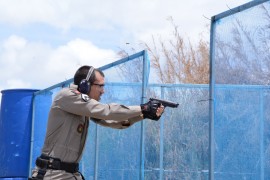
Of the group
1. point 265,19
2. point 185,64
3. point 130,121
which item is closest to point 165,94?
point 130,121

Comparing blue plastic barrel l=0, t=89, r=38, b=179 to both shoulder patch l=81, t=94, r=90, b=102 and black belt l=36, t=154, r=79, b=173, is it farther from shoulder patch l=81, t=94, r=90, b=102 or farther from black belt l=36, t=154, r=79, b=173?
shoulder patch l=81, t=94, r=90, b=102

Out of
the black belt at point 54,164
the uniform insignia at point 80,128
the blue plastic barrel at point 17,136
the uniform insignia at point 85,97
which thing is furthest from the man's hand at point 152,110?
the blue plastic barrel at point 17,136

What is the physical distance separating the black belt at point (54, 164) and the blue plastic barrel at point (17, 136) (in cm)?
729

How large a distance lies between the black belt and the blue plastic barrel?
729 cm

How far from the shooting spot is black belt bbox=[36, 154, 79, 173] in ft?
18.2

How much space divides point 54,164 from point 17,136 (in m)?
7.45

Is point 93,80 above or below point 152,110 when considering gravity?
above

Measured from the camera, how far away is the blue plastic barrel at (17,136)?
12789mm

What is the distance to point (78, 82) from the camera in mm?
5629

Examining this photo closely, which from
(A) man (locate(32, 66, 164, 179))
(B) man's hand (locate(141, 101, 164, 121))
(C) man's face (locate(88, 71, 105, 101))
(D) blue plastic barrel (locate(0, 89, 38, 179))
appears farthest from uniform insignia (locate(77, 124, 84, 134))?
(D) blue plastic barrel (locate(0, 89, 38, 179))

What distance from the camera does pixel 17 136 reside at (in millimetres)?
12828

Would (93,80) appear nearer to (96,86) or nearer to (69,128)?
(96,86)

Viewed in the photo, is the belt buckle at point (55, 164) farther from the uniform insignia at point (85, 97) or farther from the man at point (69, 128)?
the uniform insignia at point (85, 97)

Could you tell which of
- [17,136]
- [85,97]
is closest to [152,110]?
[85,97]
